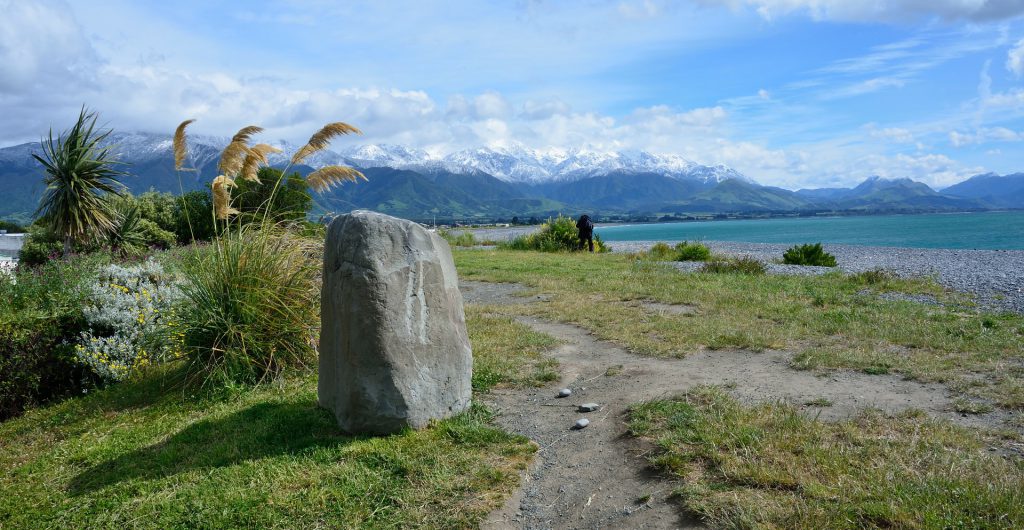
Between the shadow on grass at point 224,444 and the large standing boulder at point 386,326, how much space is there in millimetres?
331

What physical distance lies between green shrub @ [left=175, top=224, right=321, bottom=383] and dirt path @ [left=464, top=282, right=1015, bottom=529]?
9.18ft

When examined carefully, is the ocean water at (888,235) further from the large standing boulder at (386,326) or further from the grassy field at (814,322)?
the large standing boulder at (386,326)

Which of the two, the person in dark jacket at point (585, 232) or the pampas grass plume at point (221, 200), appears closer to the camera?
the pampas grass plume at point (221, 200)

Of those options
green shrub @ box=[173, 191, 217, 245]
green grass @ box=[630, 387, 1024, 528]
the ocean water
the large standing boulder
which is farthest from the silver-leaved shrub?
the ocean water

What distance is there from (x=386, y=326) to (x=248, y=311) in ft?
8.89

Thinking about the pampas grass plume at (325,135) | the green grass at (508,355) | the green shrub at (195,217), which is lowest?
the green grass at (508,355)

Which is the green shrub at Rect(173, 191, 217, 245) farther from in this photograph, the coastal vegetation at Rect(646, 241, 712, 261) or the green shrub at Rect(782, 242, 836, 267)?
the green shrub at Rect(782, 242, 836, 267)

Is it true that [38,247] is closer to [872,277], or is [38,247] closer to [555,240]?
[555,240]

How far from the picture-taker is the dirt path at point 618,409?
4.22 metres

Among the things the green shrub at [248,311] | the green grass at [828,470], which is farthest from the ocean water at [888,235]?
the green shrub at [248,311]

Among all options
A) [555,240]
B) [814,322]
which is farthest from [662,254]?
[814,322]

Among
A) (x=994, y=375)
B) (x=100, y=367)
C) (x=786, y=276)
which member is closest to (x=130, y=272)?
(x=100, y=367)

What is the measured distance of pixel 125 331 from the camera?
7.99 metres

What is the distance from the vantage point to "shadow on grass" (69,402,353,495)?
511cm
